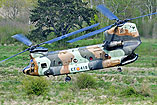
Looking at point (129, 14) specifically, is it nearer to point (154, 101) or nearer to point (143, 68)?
point (143, 68)

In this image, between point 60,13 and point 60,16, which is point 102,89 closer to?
point 60,16

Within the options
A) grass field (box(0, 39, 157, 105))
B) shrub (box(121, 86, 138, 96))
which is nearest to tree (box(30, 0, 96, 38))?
grass field (box(0, 39, 157, 105))

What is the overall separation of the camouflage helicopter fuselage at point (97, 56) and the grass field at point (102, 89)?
86cm

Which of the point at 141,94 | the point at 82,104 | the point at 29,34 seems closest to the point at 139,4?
the point at 29,34

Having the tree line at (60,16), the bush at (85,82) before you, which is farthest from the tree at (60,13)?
the bush at (85,82)

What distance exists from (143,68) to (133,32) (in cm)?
685

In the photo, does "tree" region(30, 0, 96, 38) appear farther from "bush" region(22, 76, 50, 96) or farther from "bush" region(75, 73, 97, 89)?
"bush" region(22, 76, 50, 96)

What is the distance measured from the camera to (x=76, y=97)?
15117 millimetres

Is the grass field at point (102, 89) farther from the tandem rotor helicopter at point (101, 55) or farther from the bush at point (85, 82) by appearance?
the tandem rotor helicopter at point (101, 55)

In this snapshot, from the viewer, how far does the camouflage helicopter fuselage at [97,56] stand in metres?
17.2

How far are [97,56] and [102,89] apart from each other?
1.84 m

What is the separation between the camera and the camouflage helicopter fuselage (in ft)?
56.3

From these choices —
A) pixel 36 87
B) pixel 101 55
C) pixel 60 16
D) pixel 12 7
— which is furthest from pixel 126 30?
pixel 12 7

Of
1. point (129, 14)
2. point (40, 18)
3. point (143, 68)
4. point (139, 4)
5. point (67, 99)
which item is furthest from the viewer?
point (139, 4)
